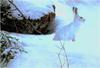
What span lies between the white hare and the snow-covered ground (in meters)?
0.02

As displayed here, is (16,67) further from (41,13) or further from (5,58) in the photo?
(41,13)

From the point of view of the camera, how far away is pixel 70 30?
152 cm

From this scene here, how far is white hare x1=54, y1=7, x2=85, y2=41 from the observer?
4.96 feet

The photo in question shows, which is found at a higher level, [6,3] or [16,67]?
[6,3]

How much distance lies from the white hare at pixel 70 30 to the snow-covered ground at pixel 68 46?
0.02 meters

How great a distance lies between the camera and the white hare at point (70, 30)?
59.5 inches

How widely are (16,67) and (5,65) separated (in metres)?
0.07

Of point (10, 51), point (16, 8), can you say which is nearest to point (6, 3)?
point (16, 8)

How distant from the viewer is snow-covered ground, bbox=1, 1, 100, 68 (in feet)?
4.86

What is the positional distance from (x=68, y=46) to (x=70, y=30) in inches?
3.9

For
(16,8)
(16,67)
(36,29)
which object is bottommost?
(16,67)

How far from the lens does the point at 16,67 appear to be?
1.48 m

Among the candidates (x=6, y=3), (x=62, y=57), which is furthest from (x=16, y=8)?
(x=62, y=57)

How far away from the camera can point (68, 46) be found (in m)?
1.50
